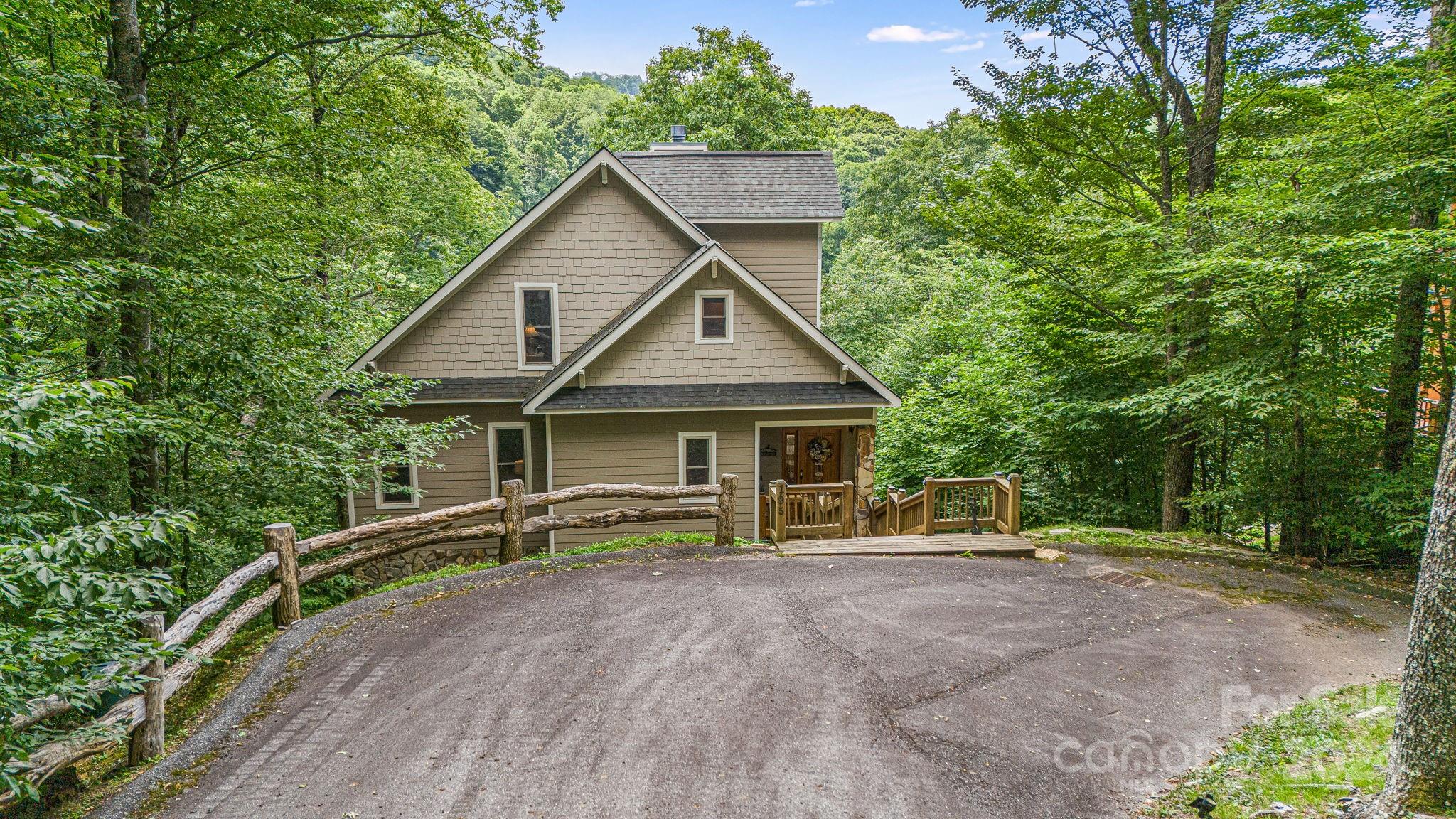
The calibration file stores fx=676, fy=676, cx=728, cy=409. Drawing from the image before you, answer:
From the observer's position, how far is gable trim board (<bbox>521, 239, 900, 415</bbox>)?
1167 cm

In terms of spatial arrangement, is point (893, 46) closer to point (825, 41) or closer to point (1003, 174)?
point (825, 41)

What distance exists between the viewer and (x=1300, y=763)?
474 centimetres

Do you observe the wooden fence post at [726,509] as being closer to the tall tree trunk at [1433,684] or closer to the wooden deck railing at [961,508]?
the wooden deck railing at [961,508]

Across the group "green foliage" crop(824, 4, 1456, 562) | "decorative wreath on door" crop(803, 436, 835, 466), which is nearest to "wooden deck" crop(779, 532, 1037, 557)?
"green foliage" crop(824, 4, 1456, 562)

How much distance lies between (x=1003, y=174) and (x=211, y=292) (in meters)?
13.2

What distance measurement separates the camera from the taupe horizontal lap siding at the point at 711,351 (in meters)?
12.1

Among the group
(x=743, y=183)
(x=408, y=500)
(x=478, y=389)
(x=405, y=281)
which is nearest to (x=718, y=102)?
(x=743, y=183)

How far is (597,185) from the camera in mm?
13000

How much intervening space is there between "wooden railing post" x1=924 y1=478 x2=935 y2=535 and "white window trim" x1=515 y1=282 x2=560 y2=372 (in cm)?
720

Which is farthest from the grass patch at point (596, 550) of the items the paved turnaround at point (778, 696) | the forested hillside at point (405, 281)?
the forested hillside at point (405, 281)

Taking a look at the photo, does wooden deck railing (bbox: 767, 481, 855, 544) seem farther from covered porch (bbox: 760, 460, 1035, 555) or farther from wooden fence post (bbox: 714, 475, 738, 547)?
wooden fence post (bbox: 714, 475, 738, 547)

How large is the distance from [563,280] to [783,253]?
495cm

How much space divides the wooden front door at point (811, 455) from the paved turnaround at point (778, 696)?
23.7ft

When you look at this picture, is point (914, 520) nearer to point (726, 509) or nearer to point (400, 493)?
point (726, 509)
